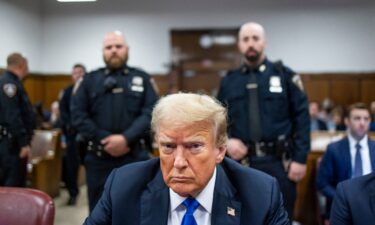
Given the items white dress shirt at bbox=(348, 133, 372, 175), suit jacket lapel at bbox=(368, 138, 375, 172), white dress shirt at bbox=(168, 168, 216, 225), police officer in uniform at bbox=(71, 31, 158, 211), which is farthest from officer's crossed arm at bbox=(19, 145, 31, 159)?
white dress shirt at bbox=(168, 168, 216, 225)

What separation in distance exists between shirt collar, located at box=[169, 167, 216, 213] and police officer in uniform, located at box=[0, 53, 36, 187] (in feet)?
9.22

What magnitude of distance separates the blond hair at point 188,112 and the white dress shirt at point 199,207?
0.50 feet

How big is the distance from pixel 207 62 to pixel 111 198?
24.5 ft

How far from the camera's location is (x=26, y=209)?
1483 mm

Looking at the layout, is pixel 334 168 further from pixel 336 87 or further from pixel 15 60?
pixel 336 87

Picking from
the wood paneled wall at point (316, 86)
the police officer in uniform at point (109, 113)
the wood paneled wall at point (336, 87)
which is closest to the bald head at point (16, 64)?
the police officer in uniform at point (109, 113)

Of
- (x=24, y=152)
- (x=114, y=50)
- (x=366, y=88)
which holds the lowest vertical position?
(x=24, y=152)

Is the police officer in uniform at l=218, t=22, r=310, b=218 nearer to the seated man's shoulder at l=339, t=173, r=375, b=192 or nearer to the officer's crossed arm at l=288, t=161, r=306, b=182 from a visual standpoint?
the officer's crossed arm at l=288, t=161, r=306, b=182

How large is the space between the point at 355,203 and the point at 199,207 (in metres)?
0.49

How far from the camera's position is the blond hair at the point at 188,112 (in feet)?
3.51

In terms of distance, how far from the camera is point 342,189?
4.36ft

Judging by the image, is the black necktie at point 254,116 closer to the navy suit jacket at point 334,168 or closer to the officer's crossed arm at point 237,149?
the officer's crossed arm at point 237,149

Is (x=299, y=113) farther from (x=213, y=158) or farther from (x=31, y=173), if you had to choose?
(x=31, y=173)

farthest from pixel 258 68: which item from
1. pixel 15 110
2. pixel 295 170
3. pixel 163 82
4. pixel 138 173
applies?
pixel 163 82
